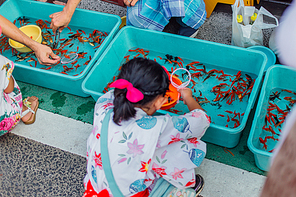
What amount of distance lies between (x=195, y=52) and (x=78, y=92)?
124cm

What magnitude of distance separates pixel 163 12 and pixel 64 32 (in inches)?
54.4

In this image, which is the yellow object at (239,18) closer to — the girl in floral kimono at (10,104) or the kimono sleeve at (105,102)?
the kimono sleeve at (105,102)

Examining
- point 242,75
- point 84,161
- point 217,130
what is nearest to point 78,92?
point 84,161

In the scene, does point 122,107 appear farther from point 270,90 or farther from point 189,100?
point 270,90

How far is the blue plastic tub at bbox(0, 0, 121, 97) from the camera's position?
2.28 metres

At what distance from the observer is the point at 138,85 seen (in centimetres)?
133

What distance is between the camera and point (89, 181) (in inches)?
64.9

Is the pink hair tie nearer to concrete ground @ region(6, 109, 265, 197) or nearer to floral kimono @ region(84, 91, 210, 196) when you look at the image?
floral kimono @ region(84, 91, 210, 196)

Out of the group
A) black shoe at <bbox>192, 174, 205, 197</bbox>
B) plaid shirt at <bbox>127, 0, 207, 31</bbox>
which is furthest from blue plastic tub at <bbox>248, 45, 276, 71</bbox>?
black shoe at <bbox>192, 174, 205, 197</bbox>

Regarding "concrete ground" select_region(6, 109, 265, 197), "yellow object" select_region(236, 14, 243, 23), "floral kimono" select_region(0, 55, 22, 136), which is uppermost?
"yellow object" select_region(236, 14, 243, 23)

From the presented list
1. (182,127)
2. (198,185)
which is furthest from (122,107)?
(198,185)

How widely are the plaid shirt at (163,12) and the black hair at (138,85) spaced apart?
3.38ft

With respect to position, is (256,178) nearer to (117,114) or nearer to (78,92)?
(117,114)

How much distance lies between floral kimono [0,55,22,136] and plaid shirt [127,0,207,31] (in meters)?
1.23
